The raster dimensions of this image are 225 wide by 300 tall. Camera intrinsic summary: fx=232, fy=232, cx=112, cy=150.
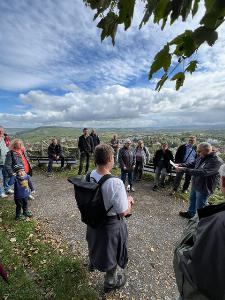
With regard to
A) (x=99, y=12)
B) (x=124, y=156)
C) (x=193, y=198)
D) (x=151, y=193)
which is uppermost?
(x=99, y=12)

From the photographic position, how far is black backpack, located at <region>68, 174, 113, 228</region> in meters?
3.24

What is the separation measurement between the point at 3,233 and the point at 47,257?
1.79m

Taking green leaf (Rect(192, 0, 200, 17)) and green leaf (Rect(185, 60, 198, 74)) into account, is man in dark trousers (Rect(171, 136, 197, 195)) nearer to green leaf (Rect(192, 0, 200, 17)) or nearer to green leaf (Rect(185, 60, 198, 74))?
green leaf (Rect(185, 60, 198, 74))

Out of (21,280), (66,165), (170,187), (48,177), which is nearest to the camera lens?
(21,280)

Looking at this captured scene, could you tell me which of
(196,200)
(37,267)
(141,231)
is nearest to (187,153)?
(196,200)

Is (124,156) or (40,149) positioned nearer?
(124,156)

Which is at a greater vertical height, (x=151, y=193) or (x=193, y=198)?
(x=193, y=198)

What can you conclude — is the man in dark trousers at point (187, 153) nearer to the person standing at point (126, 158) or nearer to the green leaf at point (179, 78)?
the person standing at point (126, 158)

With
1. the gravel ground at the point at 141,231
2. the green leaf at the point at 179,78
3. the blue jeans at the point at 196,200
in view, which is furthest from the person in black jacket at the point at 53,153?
the green leaf at the point at 179,78

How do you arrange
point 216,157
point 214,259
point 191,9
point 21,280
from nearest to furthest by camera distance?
point 191,9 < point 214,259 < point 21,280 < point 216,157

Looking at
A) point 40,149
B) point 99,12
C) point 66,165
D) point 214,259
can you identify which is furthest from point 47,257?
point 40,149

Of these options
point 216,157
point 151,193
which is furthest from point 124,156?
point 216,157

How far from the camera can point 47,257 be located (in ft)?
17.0

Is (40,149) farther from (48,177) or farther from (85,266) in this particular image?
(85,266)
